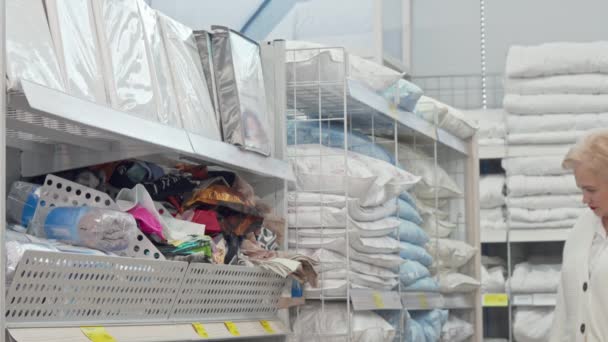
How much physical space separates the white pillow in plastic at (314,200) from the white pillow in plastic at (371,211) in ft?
0.15

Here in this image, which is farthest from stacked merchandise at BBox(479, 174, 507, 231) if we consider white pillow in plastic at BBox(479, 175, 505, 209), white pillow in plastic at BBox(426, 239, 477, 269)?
white pillow in plastic at BBox(426, 239, 477, 269)

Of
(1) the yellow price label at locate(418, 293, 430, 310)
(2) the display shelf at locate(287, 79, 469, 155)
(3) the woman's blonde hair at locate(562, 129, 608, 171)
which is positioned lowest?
(1) the yellow price label at locate(418, 293, 430, 310)

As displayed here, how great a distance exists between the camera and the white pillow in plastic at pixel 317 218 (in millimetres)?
3174

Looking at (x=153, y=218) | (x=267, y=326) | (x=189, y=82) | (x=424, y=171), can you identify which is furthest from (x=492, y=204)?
(x=153, y=218)

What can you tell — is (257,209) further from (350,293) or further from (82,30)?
(82,30)

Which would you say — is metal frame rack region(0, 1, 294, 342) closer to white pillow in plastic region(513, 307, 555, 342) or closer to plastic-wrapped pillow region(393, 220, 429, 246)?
plastic-wrapped pillow region(393, 220, 429, 246)

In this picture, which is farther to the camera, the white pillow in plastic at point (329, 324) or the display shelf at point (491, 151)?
the display shelf at point (491, 151)

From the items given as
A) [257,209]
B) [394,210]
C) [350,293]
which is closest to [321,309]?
[350,293]

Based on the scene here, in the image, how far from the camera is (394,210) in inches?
144

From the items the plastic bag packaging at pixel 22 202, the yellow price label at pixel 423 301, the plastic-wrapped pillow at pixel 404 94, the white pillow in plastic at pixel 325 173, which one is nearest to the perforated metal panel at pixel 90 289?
the plastic bag packaging at pixel 22 202

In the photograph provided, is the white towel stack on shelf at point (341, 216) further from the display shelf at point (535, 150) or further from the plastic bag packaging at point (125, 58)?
the display shelf at point (535, 150)

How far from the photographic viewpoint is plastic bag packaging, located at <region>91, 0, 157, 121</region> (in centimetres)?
226

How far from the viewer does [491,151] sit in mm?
5383

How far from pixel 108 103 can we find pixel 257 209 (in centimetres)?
85
